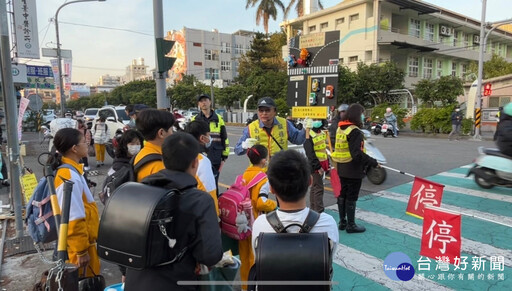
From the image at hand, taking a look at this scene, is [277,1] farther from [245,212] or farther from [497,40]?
[245,212]

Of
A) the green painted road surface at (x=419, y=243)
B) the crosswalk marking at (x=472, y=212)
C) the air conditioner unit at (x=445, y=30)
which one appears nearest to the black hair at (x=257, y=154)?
the green painted road surface at (x=419, y=243)

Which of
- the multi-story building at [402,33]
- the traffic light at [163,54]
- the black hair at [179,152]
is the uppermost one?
the multi-story building at [402,33]

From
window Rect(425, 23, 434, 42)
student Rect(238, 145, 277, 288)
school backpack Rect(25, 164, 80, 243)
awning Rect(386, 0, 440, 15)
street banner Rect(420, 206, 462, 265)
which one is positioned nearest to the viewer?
school backpack Rect(25, 164, 80, 243)

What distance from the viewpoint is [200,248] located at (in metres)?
1.63

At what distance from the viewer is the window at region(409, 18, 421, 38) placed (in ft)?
105

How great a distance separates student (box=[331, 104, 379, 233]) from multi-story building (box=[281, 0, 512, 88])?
27.7 metres

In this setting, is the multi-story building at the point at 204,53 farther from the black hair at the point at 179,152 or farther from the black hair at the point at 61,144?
the black hair at the point at 179,152

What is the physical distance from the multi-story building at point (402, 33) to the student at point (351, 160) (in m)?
27.7

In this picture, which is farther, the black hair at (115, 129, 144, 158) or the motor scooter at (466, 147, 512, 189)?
the motor scooter at (466, 147, 512, 189)

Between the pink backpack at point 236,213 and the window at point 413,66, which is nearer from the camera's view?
the pink backpack at point 236,213

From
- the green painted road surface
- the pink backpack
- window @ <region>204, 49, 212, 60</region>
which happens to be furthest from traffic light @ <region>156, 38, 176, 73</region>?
window @ <region>204, 49, 212, 60</region>

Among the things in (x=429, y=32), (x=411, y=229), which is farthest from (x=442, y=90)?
(x=411, y=229)

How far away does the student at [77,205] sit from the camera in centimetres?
243
